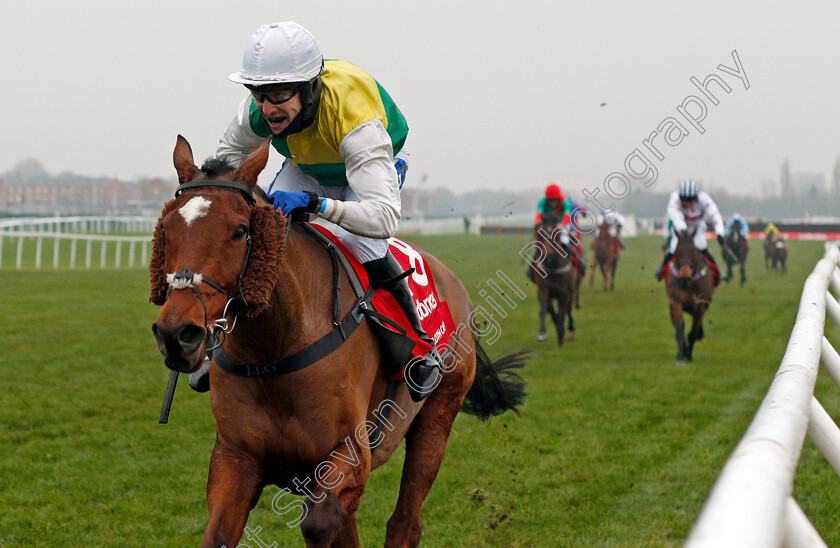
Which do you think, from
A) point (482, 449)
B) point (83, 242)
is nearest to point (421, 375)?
point (482, 449)

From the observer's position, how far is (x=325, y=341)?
2.77 meters

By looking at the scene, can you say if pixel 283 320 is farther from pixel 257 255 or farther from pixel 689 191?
pixel 689 191

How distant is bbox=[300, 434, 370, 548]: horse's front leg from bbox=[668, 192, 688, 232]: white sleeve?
7.36 m

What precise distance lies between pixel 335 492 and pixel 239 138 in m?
1.43

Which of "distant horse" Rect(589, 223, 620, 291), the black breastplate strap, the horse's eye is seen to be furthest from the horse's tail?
"distant horse" Rect(589, 223, 620, 291)

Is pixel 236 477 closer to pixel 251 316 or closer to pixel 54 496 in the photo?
pixel 251 316

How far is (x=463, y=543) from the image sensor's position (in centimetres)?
408

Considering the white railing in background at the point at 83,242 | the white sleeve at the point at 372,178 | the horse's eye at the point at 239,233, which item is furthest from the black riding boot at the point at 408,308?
the white railing in background at the point at 83,242

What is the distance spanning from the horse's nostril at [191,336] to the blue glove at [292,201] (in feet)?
1.92

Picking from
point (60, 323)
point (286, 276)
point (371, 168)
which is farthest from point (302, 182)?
point (60, 323)

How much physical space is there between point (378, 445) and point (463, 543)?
1.17 metres

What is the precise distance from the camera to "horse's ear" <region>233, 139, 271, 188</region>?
2504mm

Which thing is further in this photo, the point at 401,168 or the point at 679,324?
the point at 679,324

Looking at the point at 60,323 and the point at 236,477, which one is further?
the point at 60,323
